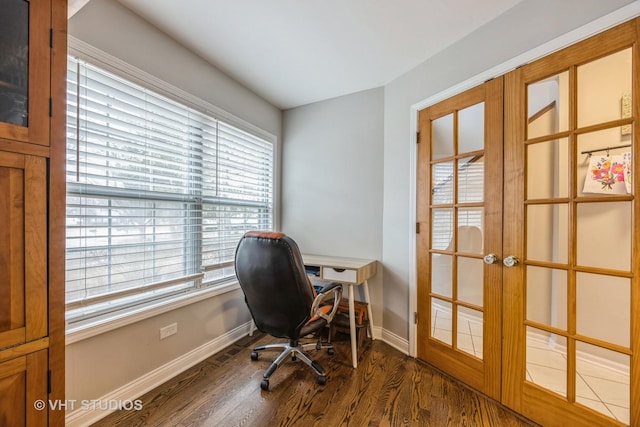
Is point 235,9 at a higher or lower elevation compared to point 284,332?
higher

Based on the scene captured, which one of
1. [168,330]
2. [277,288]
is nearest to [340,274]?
[277,288]

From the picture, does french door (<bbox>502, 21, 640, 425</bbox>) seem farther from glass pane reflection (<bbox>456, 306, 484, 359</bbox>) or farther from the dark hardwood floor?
the dark hardwood floor

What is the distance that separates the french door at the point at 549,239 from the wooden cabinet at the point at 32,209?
88.3 inches

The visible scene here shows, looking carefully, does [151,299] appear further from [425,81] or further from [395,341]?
[425,81]

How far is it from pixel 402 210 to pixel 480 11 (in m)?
1.50

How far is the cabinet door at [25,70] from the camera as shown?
2.75 feet

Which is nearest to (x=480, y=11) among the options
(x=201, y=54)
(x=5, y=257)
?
(x=201, y=54)

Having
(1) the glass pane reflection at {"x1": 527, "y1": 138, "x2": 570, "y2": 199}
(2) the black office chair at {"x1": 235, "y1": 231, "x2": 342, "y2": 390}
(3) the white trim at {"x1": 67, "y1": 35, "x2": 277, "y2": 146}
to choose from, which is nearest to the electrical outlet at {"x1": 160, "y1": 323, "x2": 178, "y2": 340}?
(2) the black office chair at {"x1": 235, "y1": 231, "x2": 342, "y2": 390}

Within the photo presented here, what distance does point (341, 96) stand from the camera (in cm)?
287

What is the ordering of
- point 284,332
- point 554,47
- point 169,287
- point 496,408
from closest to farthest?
point 554,47 < point 496,408 < point 284,332 < point 169,287

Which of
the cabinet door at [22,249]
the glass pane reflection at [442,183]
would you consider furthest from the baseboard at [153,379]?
the glass pane reflection at [442,183]

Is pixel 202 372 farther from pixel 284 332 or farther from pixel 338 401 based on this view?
pixel 338 401

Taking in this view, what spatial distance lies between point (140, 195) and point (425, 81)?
2399mm

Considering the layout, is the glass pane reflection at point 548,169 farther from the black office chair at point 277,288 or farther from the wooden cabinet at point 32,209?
the wooden cabinet at point 32,209
